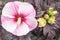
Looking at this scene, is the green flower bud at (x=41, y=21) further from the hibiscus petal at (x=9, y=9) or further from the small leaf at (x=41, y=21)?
the hibiscus petal at (x=9, y=9)

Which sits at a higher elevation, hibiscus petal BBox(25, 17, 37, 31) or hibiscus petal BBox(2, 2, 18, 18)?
hibiscus petal BBox(2, 2, 18, 18)

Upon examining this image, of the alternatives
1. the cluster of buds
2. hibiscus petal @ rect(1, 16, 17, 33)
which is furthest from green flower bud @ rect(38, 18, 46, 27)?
hibiscus petal @ rect(1, 16, 17, 33)

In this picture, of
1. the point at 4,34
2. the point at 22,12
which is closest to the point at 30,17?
the point at 22,12

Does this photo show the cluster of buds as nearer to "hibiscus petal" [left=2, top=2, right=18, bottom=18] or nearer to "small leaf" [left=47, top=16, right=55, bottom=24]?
"small leaf" [left=47, top=16, right=55, bottom=24]

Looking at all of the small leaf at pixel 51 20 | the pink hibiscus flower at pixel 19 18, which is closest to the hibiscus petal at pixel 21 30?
the pink hibiscus flower at pixel 19 18

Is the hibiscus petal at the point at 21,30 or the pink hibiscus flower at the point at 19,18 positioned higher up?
the pink hibiscus flower at the point at 19,18

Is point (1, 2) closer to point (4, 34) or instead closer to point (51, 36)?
point (4, 34)

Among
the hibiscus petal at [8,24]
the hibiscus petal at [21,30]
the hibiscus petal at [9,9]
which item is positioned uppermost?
the hibiscus petal at [9,9]
